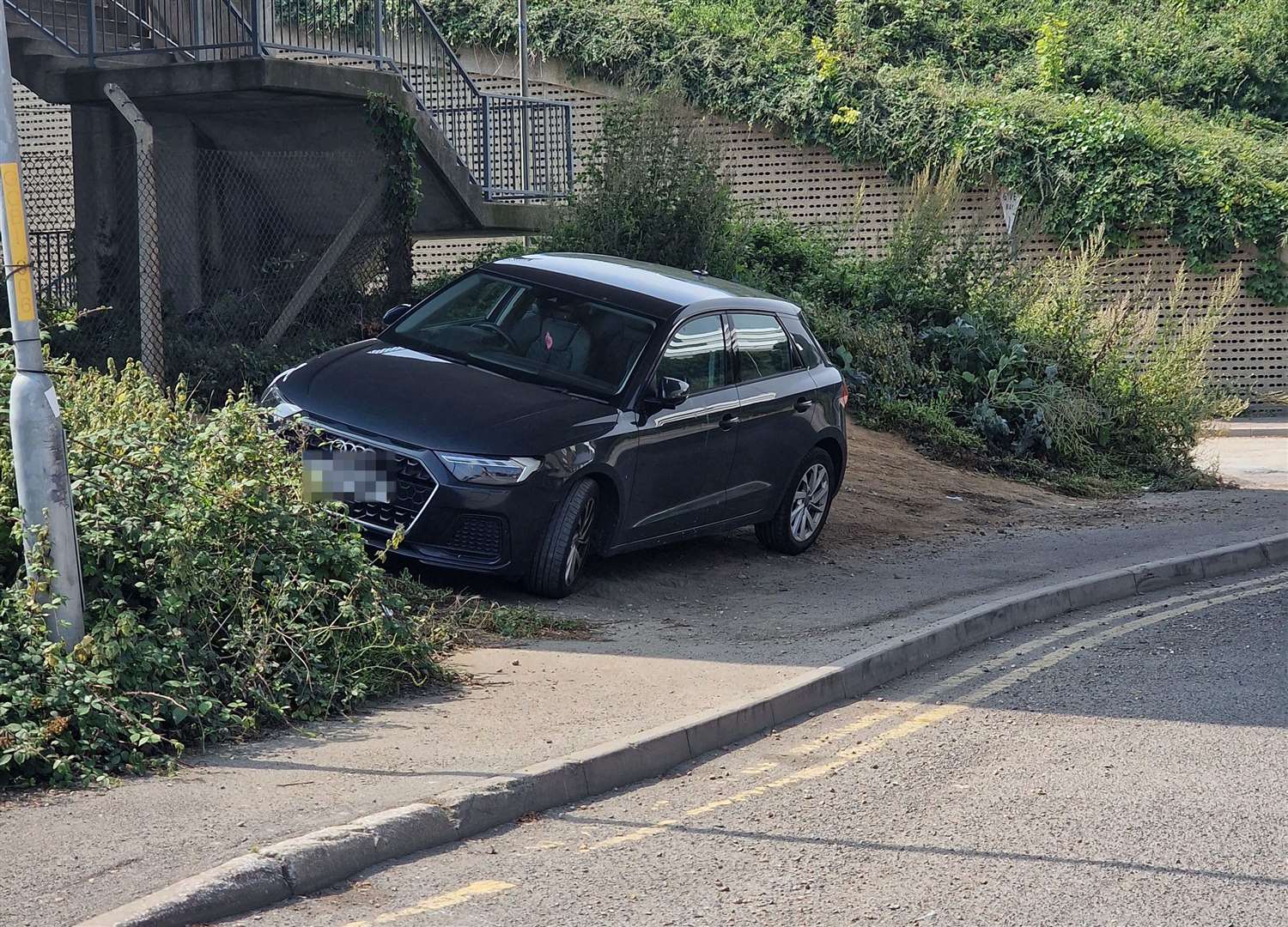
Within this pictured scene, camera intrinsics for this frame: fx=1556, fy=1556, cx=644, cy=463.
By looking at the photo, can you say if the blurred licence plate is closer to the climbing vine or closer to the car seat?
the car seat

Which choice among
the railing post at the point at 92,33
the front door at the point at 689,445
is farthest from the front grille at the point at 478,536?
the railing post at the point at 92,33

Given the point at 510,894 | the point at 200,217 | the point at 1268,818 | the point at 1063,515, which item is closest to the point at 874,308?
the point at 1063,515

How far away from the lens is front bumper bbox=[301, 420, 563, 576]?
27.8 feet

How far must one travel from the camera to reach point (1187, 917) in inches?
186

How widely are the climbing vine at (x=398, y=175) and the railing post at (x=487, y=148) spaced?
67.3 inches

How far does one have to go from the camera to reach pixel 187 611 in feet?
21.3

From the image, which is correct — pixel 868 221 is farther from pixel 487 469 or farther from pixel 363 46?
pixel 487 469

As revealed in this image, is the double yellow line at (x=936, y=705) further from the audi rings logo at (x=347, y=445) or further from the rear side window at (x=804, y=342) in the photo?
the audi rings logo at (x=347, y=445)

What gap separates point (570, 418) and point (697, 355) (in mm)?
1387

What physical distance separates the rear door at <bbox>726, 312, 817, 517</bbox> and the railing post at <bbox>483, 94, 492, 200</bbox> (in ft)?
24.9

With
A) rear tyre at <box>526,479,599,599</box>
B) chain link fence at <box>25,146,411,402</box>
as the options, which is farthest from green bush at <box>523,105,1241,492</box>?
rear tyre at <box>526,479,599,599</box>

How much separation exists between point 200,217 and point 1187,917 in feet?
42.7

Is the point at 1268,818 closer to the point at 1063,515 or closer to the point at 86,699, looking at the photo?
the point at 86,699

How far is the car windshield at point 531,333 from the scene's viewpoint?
9.58 m
